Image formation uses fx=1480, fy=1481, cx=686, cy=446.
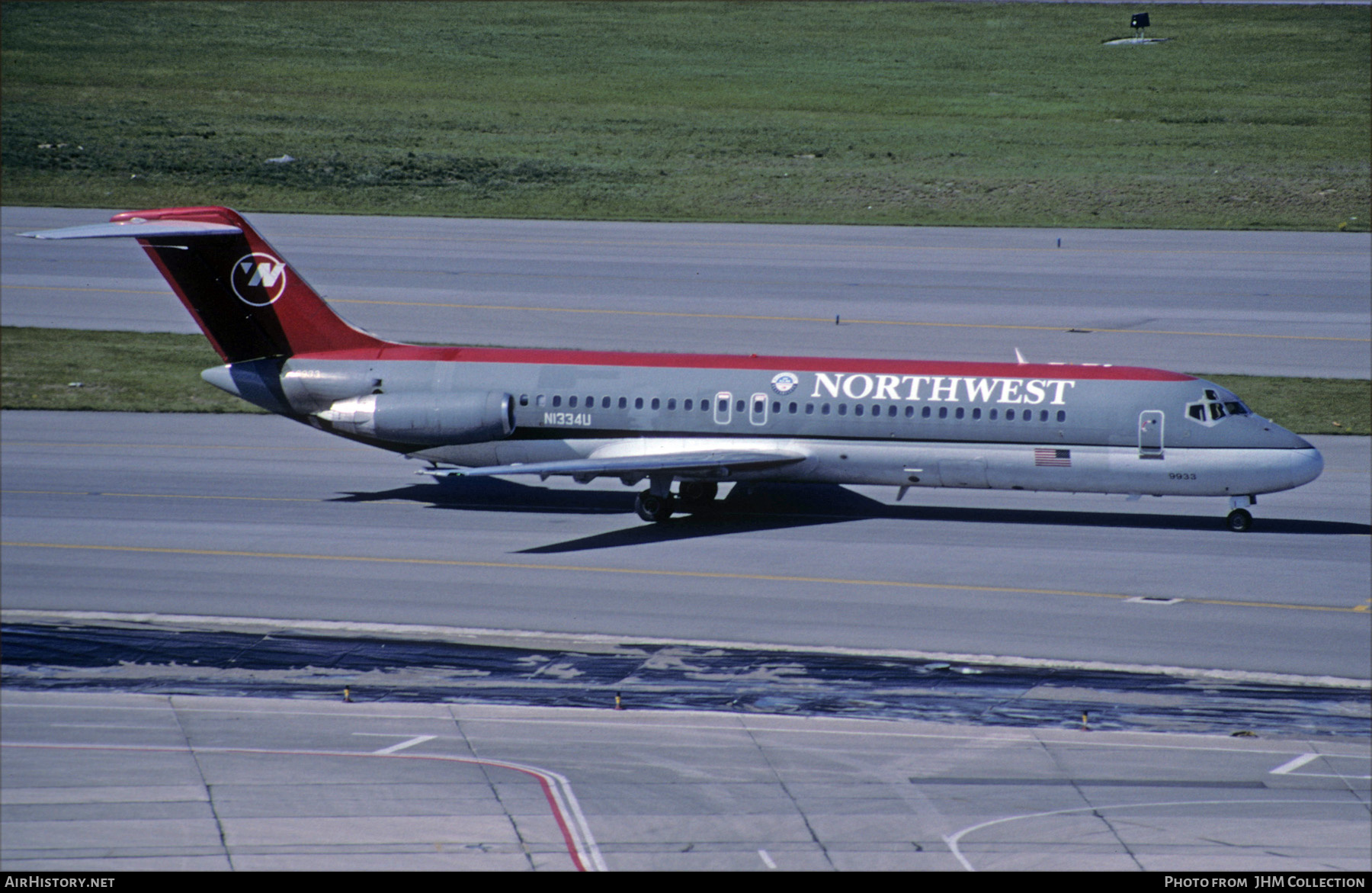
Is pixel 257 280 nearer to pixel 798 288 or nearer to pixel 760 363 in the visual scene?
pixel 760 363

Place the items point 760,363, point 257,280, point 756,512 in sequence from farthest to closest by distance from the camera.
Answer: point 257,280 → point 756,512 → point 760,363

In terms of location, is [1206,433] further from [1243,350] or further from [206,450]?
[206,450]

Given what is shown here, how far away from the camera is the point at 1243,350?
49344 mm

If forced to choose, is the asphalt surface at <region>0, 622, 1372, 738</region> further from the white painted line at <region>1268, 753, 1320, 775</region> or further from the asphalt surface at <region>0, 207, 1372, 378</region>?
the asphalt surface at <region>0, 207, 1372, 378</region>

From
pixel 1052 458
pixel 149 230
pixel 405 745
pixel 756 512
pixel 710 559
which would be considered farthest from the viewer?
pixel 756 512

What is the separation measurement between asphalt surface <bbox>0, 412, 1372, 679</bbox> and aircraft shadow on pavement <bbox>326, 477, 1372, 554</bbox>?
3.5 inches

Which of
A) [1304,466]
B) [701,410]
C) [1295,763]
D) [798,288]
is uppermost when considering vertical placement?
[798,288]

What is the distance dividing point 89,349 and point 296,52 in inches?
2282

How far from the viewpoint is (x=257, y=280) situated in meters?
35.2

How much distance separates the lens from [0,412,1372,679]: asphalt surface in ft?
86.3

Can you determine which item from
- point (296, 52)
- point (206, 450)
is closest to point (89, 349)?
point (206, 450)

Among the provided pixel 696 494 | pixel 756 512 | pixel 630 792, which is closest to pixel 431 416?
pixel 696 494

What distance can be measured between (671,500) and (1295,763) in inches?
638

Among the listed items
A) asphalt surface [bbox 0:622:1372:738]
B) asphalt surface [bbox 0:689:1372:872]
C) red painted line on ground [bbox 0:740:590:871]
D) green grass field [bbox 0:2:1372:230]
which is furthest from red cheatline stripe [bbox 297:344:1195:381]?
green grass field [bbox 0:2:1372:230]
